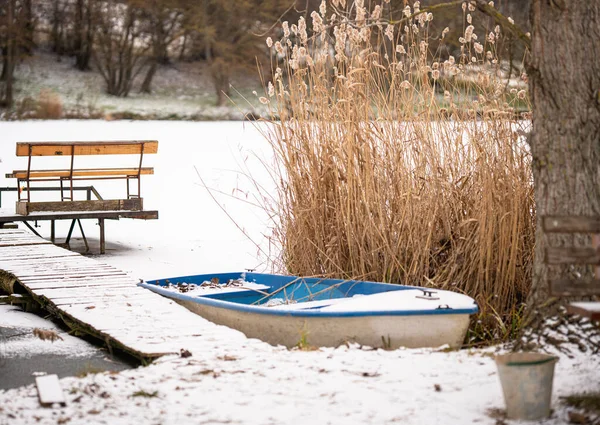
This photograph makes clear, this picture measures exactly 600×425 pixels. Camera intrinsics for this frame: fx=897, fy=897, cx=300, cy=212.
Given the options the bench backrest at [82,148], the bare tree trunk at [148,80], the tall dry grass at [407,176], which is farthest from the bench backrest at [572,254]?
the bare tree trunk at [148,80]

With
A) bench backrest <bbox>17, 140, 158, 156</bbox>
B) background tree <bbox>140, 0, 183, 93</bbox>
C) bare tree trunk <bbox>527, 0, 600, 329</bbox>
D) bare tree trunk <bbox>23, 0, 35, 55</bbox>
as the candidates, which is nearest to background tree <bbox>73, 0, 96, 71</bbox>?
bare tree trunk <bbox>23, 0, 35, 55</bbox>

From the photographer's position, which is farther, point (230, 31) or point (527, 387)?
point (230, 31)

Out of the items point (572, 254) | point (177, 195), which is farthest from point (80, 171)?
point (572, 254)

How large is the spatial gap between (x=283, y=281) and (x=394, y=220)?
0.65 meters

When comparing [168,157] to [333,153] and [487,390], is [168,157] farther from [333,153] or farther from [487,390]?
[487,390]

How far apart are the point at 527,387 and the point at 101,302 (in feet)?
7.56

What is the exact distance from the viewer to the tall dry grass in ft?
13.2

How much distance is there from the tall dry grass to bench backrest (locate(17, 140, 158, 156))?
2862 millimetres

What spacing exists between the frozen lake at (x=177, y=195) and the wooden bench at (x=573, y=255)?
1954 mm

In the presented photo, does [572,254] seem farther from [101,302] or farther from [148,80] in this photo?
[148,80]

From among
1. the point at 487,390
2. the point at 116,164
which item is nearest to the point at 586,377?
the point at 487,390

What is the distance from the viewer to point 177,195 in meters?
11.1

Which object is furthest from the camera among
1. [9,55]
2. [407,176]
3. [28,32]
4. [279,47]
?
[28,32]

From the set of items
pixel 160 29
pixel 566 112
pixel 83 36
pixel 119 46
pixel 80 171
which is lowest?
pixel 80 171
